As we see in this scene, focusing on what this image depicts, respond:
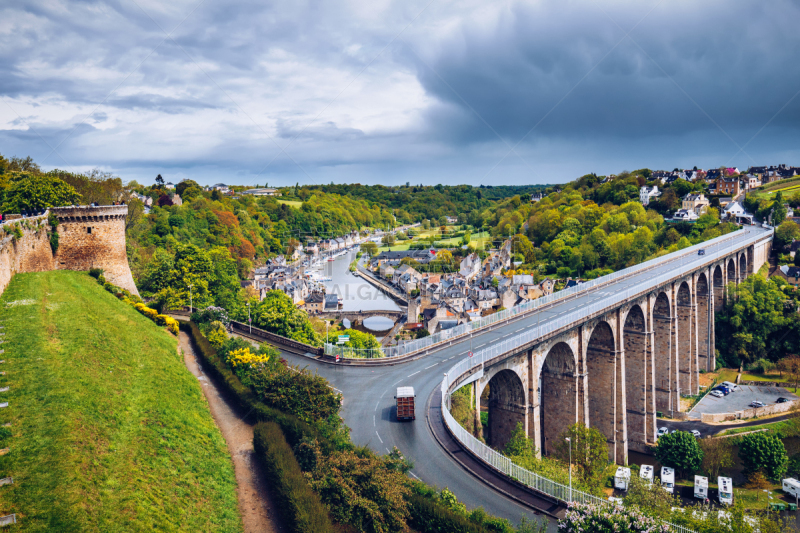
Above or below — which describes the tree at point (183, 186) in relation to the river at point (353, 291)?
above

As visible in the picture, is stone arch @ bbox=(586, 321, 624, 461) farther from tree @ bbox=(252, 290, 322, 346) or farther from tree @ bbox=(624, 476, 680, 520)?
tree @ bbox=(252, 290, 322, 346)

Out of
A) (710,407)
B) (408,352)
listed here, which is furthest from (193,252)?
(710,407)

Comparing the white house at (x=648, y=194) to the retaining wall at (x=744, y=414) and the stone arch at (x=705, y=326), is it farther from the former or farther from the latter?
the retaining wall at (x=744, y=414)

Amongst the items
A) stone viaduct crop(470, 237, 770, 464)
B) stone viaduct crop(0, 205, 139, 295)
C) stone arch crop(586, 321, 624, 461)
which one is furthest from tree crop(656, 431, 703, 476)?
stone viaduct crop(0, 205, 139, 295)

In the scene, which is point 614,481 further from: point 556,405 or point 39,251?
point 39,251

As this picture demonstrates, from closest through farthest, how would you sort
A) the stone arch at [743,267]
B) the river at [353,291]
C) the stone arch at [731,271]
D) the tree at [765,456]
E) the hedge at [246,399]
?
the hedge at [246,399]
the tree at [765,456]
the stone arch at [731,271]
the stone arch at [743,267]
the river at [353,291]

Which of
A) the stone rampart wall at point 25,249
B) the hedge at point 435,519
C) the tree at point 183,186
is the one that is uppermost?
the tree at point 183,186

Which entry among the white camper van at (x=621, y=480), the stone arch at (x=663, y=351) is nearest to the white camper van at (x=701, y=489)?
the white camper van at (x=621, y=480)
